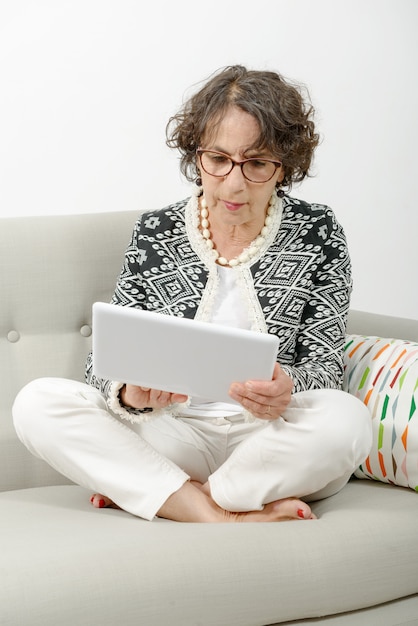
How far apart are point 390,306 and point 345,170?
0.51 meters

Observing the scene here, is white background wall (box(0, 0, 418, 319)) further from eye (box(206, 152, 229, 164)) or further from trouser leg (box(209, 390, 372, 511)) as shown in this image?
trouser leg (box(209, 390, 372, 511))

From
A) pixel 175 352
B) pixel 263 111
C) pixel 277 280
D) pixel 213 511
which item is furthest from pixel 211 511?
pixel 263 111

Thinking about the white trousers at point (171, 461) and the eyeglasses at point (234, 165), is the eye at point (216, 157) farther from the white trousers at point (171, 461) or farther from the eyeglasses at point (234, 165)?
the white trousers at point (171, 461)

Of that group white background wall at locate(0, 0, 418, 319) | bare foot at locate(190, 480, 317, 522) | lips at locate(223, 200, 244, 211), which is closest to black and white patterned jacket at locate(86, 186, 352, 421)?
lips at locate(223, 200, 244, 211)

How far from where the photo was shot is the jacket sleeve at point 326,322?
1.91 m

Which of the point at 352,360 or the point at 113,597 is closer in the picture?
the point at 113,597

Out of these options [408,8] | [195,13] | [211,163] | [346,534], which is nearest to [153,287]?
[211,163]

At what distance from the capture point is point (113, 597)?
1511mm

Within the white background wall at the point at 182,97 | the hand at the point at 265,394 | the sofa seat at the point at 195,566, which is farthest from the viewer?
the white background wall at the point at 182,97

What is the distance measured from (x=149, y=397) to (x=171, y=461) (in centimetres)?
15

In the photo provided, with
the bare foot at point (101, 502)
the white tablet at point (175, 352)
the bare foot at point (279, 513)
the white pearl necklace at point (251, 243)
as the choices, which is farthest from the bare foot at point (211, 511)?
the white pearl necklace at point (251, 243)

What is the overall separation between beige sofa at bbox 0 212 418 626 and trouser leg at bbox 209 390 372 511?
0.26 ft

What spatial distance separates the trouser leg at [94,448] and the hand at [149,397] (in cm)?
6

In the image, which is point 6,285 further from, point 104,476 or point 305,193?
point 305,193
